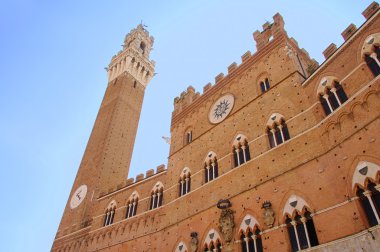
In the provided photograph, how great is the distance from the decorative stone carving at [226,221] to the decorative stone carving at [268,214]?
148 centimetres

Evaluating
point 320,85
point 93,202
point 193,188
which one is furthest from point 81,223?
point 320,85

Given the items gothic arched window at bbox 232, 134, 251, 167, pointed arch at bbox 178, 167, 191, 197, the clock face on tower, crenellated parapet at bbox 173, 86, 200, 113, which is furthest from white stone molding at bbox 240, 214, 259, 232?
the clock face on tower

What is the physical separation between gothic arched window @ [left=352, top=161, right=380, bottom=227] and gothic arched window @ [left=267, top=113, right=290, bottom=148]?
325 centimetres

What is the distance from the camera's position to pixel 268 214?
9883 millimetres

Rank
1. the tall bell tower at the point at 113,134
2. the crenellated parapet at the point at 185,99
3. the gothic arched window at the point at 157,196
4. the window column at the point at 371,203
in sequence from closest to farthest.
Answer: the window column at the point at 371,203, the gothic arched window at the point at 157,196, the crenellated parapet at the point at 185,99, the tall bell tower at the point at 113,134

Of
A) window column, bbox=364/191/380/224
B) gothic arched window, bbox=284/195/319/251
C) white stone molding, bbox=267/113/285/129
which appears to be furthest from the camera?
white stone molding, bbox=267/113/285/129

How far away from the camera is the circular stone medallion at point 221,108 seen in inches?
579

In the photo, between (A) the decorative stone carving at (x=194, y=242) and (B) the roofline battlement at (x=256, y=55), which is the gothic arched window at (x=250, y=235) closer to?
(A) the decorative stone carving at (x=194, y=242)

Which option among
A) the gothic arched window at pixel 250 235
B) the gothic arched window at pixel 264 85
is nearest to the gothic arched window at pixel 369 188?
the gothic arched window at pixel 250 235

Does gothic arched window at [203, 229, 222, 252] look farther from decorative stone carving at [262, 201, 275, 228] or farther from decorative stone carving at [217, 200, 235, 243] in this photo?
decorative stone carving at [262, 201, 275, 228]

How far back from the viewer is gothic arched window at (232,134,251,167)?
12.4 metres

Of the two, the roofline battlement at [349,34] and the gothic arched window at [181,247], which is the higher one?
the roofline battlement at [349,34]

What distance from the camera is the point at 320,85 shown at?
10.5 meters

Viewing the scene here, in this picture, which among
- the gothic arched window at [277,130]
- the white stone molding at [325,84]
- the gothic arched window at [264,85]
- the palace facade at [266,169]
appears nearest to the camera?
the palace facade at [266,169]
